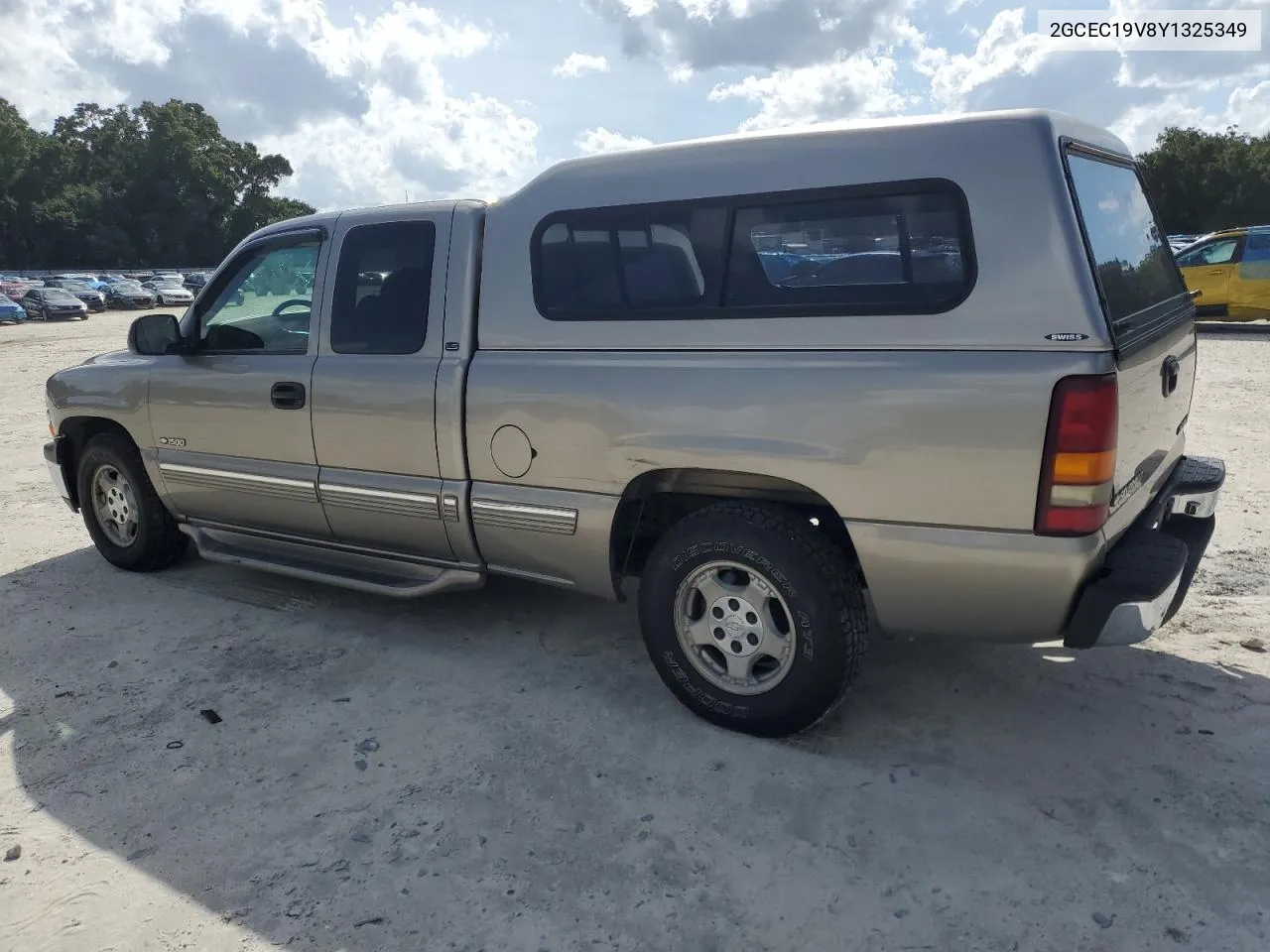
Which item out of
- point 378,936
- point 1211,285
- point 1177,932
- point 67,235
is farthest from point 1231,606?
point 67,235

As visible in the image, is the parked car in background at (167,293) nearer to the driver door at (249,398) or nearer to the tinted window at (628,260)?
the driver door at (249,398)

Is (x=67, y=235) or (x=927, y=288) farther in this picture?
(x=67, y=235)

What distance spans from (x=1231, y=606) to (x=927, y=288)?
2.57 m

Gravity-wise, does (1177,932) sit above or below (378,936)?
above

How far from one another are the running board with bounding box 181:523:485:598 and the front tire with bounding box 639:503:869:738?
1.00 meters

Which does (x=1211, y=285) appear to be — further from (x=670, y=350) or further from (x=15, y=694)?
(x=15, y=694)

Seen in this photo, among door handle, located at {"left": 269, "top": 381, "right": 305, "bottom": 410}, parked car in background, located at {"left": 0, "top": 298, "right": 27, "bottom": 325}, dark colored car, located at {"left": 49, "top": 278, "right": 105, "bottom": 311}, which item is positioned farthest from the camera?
dark colored car, located at {"left": 49, "top": 278, "right": 105, "bottom": 311}

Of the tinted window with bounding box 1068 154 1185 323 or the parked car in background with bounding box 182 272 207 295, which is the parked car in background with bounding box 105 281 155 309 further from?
the tinted window with bounding box 1068 154 1185 323

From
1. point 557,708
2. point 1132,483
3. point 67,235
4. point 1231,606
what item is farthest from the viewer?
point 67,235

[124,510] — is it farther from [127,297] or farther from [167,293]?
[167,293]

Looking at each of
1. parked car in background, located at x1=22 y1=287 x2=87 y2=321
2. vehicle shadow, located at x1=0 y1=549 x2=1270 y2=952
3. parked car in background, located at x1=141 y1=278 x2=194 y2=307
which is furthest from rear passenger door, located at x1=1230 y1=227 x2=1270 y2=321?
parked car in background, located at x1=141 y1=278 x2=194 y2=307

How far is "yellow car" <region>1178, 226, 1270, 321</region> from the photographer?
45.9 ft

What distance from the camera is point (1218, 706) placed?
3357 millimetres

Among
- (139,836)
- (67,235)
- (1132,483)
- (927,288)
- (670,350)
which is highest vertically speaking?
(67,235)
